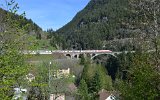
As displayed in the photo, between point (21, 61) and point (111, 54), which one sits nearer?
point (21, 61)

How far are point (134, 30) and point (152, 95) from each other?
A: 2033 millimetres

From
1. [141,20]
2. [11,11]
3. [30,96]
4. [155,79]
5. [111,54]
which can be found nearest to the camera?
[141,20]

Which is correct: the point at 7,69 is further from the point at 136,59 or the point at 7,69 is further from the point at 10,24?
the point at 136,59

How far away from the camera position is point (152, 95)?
12.6 meters

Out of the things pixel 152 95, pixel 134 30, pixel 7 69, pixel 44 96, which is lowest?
pixel 44 96

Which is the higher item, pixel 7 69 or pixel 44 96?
pixel 7 69

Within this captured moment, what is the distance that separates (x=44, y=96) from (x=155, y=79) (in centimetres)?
2250

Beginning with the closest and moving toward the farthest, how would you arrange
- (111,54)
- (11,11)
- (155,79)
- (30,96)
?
(155,79), (11,11), (30,96), (111,54)

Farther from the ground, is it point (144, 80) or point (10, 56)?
point (10, 56)

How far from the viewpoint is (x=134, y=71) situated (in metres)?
13.4

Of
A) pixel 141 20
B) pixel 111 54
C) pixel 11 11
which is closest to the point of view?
pixel 141 20

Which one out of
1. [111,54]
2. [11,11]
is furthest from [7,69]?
[111,54]

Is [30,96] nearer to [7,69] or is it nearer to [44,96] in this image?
[44,96]

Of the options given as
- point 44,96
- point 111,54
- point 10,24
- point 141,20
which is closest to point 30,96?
point 44,96
